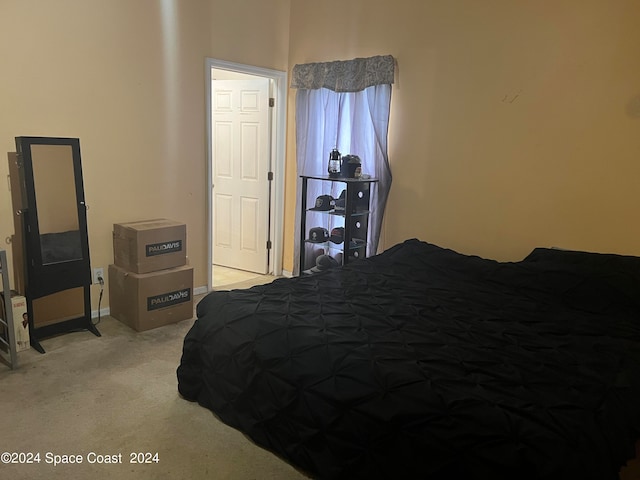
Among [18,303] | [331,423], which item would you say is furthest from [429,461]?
[18,303]

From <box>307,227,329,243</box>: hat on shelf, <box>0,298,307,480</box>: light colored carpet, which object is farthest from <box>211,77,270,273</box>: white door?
<box>0,298,307,480</box>: light colored carpet

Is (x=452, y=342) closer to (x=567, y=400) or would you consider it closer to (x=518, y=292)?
(x=567, y=400)

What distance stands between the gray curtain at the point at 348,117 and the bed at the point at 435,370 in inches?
50.9

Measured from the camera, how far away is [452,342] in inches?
84.4

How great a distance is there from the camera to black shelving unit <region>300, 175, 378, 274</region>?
3.99 metres

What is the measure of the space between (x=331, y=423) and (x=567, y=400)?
870 millimetres

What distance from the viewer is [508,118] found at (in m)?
3.36

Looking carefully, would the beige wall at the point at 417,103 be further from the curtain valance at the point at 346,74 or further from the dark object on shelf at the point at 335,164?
the dark object on shelf at the point at 335,164

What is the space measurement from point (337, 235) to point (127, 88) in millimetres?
2062

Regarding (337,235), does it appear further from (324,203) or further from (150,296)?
(150,296)

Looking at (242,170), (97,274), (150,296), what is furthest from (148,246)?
(242,170)

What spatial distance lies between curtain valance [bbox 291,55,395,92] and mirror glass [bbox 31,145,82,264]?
7.14 ft

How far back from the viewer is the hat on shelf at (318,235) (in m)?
4.29

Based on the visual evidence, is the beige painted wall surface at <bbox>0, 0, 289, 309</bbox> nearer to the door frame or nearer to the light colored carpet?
the door frame
